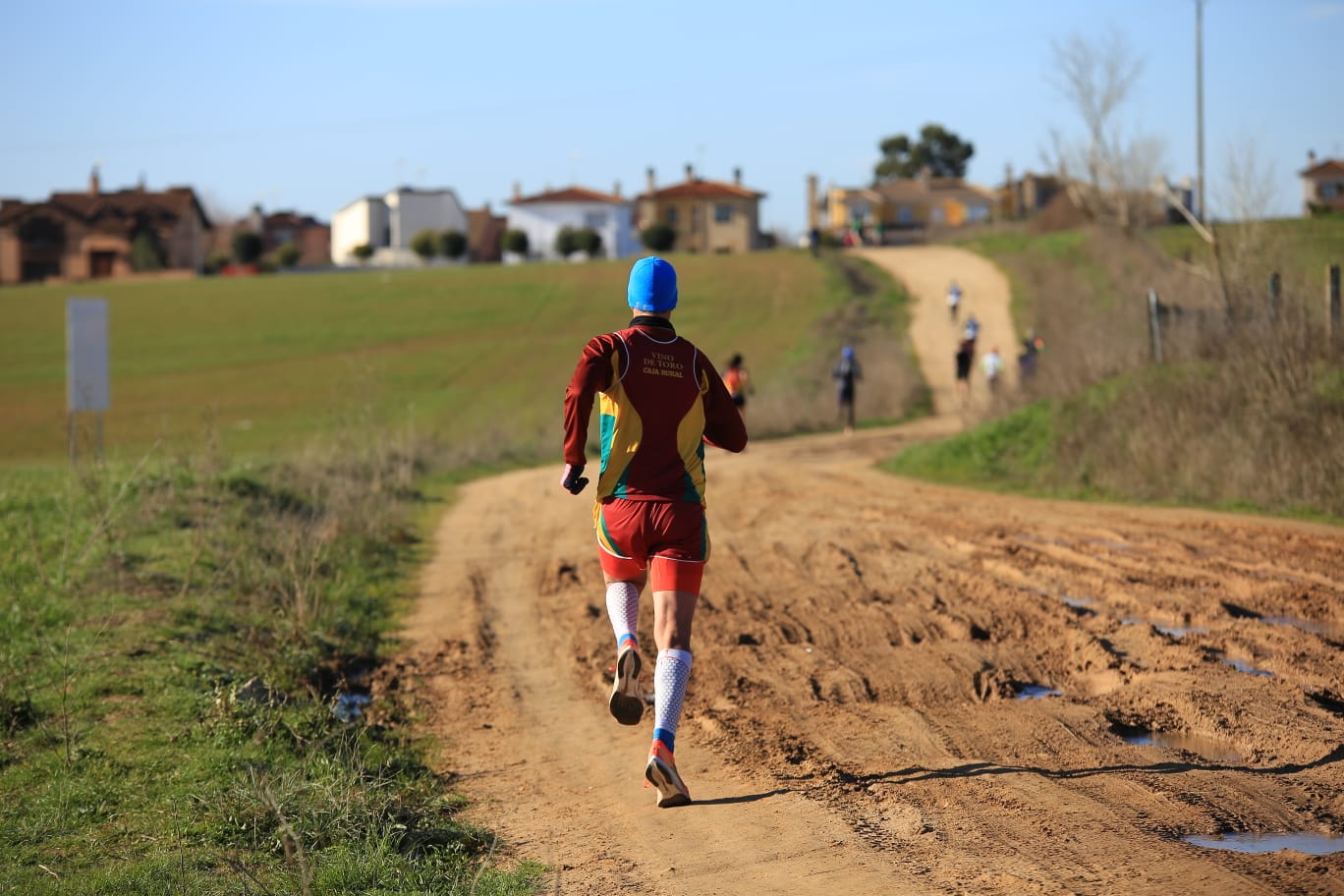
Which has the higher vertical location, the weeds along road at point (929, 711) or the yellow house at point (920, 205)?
the yellow house at point (920, 205)

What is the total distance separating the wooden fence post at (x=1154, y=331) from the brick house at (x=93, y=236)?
8667 centimetres

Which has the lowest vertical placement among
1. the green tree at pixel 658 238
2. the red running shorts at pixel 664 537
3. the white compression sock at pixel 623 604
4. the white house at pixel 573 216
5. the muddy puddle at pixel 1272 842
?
the muddy puddle at pixel 1272 842

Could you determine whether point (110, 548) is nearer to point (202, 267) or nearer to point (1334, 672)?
point (1334, 672)

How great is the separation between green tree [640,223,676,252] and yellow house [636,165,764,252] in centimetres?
1534

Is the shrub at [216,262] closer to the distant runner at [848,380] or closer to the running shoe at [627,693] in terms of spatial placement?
the distant runner at [848,380]

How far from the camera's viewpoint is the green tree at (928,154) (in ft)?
444

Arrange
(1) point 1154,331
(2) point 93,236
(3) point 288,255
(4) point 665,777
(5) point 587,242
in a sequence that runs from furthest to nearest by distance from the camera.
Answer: (2) point 93,236
(3) point 288,255
(5) point 587,242
(1) point 1154,331
(4) point 665,777

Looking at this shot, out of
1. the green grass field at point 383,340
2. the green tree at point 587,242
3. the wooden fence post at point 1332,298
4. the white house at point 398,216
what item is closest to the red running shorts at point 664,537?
the wooden fence post at point 1332,298

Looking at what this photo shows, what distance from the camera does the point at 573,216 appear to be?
105062 millimetres

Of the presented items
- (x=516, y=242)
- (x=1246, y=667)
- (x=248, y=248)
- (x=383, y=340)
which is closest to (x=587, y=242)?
(x=516, y=242)

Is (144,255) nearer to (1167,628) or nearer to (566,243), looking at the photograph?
(566,243)

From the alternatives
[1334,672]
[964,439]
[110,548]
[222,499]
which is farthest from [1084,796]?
[964,439]

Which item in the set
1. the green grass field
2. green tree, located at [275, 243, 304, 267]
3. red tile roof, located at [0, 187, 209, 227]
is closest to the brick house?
red tile roof, located at [0, 187, 209, 227]

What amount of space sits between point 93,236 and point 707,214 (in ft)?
148
